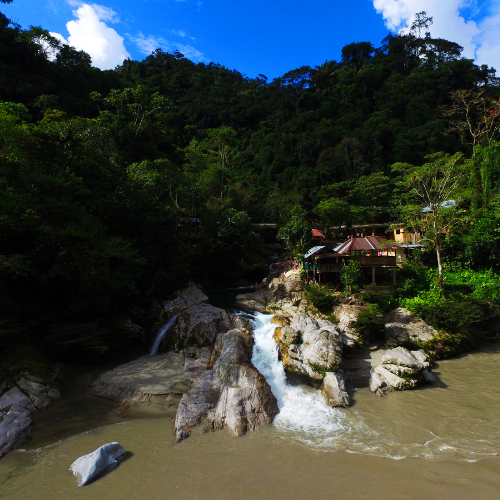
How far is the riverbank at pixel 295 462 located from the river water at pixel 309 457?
26 millimetres

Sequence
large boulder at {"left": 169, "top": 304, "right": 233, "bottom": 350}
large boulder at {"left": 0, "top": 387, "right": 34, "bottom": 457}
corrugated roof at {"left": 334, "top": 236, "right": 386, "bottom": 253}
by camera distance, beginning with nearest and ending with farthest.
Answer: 1. large boulder at {"left": 0, "top": 387, "right": 34, "bottom": 457}
2. large boulder at {"left": 169, "top": 304, "right": 233, "bottom": 350}
3. corrugated roof at {"left": 334, "top": 236, "right": 386, "bottom": 253}

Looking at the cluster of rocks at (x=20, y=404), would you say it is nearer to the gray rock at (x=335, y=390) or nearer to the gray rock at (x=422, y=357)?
the gray rock at (x=335, y=390)

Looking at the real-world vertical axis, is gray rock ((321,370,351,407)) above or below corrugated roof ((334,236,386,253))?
below

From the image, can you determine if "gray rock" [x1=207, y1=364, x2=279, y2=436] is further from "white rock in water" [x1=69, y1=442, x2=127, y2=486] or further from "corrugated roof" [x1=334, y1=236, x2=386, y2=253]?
"corrugated roof" [x1=334, y1=236, x2=386, y2=253]

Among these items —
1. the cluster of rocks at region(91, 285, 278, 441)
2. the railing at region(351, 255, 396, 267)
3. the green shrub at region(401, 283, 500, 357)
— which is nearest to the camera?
the cluster of rocks at region(91, 285, 278, 441)

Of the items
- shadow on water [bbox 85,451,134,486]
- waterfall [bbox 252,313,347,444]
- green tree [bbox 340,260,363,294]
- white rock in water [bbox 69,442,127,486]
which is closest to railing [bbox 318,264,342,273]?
green tree [bbox 340,260,363,294]

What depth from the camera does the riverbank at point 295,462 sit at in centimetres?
663

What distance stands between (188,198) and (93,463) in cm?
1982

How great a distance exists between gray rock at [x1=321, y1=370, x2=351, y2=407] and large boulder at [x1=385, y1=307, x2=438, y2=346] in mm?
4394

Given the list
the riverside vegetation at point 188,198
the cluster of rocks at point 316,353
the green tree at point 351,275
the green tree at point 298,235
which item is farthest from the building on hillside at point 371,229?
the cluster of rocks at point 316,353

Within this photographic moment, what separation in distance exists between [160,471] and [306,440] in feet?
13.0

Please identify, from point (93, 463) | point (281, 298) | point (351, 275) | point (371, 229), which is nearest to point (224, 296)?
point (281, 298)

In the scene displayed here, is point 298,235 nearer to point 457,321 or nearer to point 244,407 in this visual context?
point 457,321

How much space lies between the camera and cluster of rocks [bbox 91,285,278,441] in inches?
364
